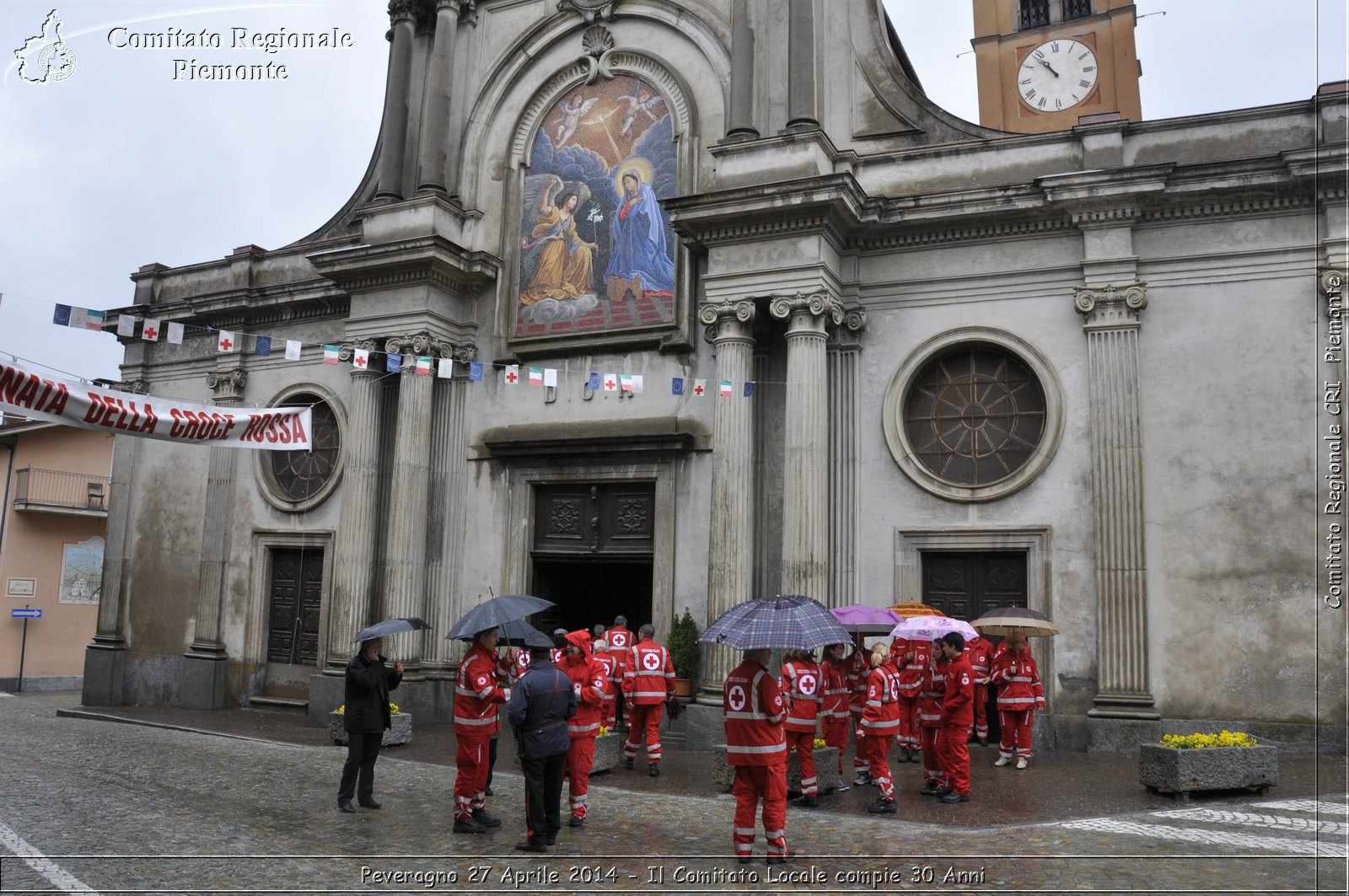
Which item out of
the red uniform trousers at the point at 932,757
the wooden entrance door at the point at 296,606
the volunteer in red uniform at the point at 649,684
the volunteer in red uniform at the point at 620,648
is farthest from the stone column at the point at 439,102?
the red uniform trousers at the point at 932,757

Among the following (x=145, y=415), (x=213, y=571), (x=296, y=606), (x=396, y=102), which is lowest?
(x=296, y=606)

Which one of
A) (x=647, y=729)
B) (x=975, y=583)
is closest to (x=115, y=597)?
(x=647, y=729)

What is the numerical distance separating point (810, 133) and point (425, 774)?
10874mm

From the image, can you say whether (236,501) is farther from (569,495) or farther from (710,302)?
(710,302)

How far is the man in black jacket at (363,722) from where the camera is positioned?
Result: 10.2 m

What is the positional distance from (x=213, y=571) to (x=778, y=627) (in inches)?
672

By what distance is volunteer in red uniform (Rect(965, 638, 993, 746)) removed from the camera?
42.6 feet

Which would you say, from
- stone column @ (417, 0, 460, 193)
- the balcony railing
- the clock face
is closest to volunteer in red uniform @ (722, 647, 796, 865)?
stone column @ (417, 0, 460, 193)

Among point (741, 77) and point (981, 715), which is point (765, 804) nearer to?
point (981, 715)

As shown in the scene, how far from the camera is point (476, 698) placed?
934 cm

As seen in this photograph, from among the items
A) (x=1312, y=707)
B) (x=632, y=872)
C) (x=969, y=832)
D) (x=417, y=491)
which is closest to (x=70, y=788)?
(x=632, y=872)

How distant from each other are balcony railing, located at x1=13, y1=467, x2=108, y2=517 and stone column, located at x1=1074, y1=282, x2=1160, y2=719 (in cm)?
3022

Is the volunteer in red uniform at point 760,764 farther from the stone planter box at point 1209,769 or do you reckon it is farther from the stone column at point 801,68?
the stone column at point 801,68

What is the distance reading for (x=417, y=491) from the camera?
18.5 m
